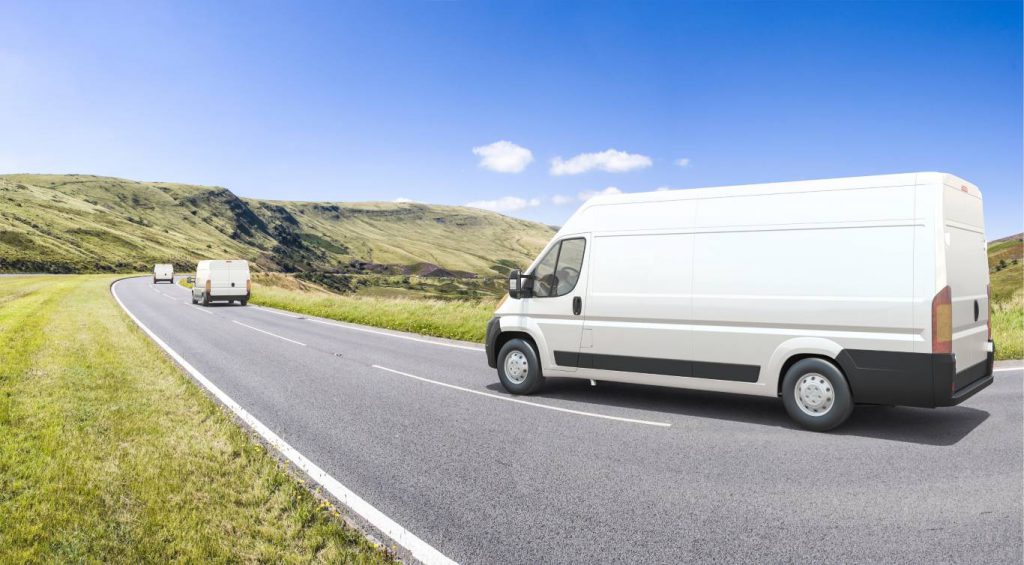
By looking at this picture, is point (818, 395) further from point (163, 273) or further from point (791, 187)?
point (163, 273)

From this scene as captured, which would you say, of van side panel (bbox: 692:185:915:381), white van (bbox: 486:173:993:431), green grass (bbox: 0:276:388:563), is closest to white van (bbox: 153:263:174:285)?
green grass (bbox: 0:276:388:563)

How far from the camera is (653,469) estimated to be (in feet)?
16.7

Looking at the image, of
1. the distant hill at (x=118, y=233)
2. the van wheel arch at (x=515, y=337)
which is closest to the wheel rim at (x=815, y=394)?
the van wheel arch at (x=515, y=337)

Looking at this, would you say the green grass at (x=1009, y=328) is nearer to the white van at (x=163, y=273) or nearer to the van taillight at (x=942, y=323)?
the van taillight at (x=942, y=323)

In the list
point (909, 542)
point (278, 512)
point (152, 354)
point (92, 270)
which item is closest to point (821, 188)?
point (909, 542)

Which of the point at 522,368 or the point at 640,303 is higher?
the point at 640,303

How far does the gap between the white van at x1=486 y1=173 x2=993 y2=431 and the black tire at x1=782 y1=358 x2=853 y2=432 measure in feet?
0.05

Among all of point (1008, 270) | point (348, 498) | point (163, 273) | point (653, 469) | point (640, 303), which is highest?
point (1008, 270)

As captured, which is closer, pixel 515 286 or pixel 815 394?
pixel 815 394

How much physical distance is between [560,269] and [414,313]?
10.8m

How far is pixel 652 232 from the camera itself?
7363 millimetres

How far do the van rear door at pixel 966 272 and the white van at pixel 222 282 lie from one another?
27.1m

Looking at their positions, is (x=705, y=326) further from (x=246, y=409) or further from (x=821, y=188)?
(x=246, y=409)

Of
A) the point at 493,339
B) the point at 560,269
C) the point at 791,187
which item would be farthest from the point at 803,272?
the point at 493,339
